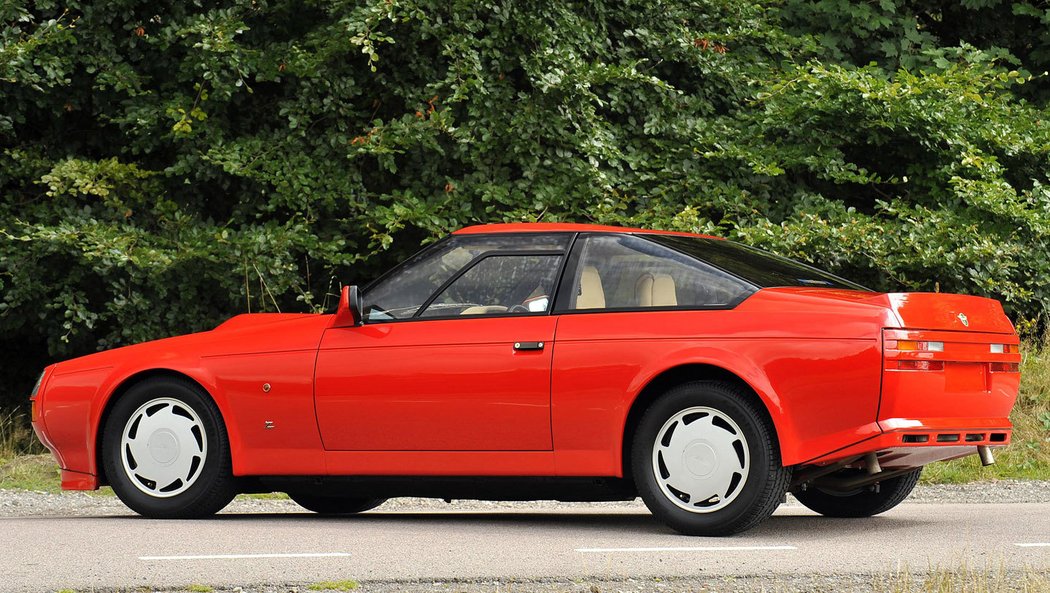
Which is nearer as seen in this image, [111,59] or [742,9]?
[111,59]

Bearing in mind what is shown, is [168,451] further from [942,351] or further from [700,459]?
[942,351]

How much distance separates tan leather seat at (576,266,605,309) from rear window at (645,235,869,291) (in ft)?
1.24

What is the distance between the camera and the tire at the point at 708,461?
6457mm

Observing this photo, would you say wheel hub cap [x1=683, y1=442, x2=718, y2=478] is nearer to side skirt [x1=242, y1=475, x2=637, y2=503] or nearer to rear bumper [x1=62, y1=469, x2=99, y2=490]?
side skirt [x1=242, y1=475, x2=637, y2=503]

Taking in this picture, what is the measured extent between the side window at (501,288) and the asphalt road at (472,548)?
119cm

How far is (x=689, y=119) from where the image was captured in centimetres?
1566

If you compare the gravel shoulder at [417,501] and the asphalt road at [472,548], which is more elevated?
the asphalt road at [472,548]

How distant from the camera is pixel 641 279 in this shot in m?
7.02

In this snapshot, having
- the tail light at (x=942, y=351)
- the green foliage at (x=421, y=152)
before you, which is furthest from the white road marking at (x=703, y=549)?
the green foliage at (x=421, y=152)

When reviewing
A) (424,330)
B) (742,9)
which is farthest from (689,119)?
(424,330)

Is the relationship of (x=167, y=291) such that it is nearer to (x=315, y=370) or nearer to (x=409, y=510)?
(x=409, y=510)

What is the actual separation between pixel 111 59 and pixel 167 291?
269cm

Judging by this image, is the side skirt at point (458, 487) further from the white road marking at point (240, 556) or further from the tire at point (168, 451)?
the white road marking at point (240, 556)

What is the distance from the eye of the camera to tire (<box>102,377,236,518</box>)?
7672 mm
